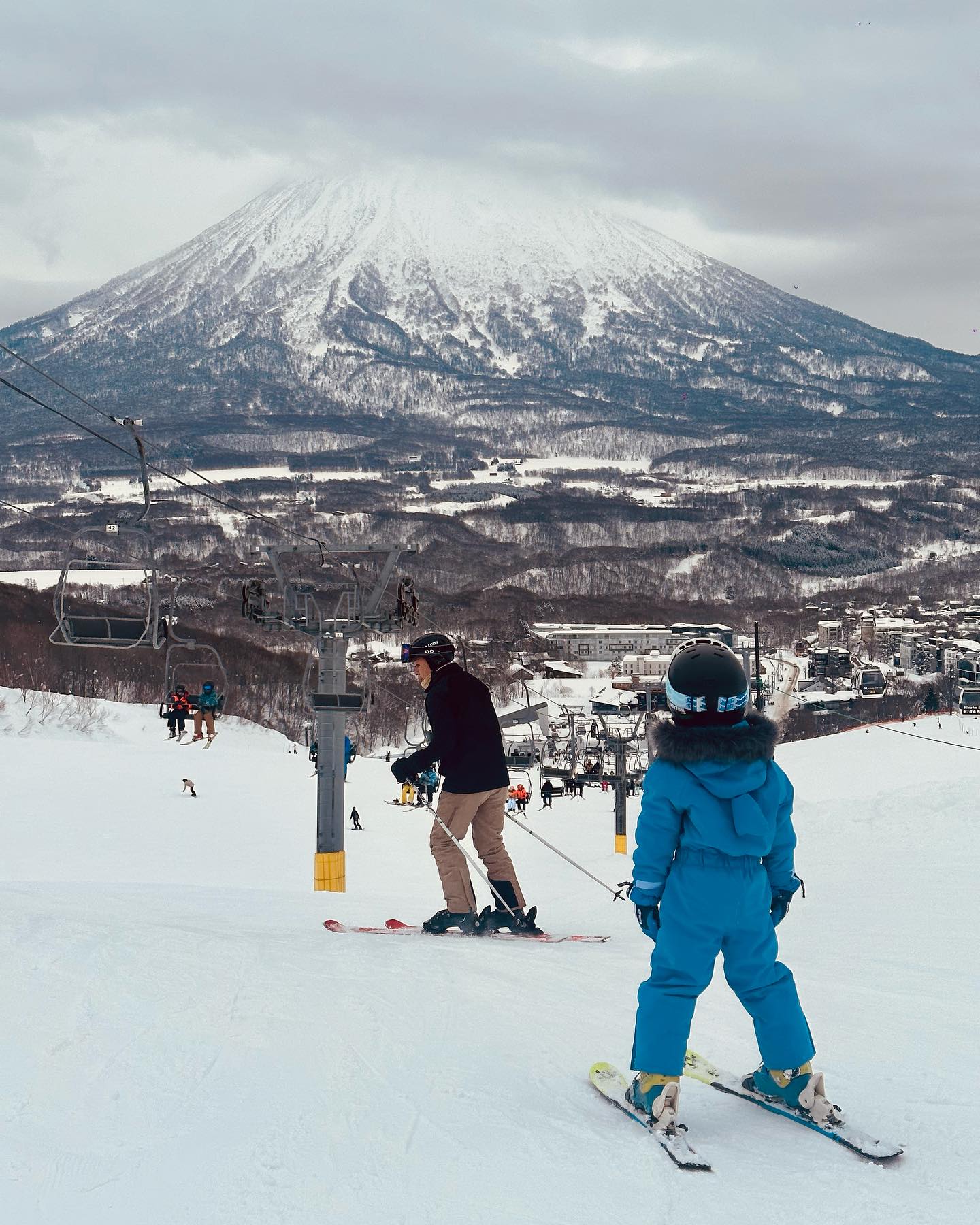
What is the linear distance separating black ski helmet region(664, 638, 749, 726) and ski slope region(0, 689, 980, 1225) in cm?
107

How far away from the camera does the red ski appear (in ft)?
17.8

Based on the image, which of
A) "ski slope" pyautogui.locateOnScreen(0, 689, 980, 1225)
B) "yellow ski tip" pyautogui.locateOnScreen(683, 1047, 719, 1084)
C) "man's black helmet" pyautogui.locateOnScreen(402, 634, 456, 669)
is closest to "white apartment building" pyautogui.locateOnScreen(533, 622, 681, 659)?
"man's black helmet" pyautogui.locateOnScreen(402, 634, 456, 669)

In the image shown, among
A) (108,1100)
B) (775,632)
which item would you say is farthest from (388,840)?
(775,632)

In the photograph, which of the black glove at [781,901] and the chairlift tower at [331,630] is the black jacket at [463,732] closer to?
the black glove at [781,901]

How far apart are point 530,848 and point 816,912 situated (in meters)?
8.86


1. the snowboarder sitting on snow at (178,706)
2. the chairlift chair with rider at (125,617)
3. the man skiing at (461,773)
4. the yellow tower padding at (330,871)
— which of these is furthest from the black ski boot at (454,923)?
the snowboarder sitting on snow at (178,706)

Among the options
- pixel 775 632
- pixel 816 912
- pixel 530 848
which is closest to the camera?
pixel 816 912

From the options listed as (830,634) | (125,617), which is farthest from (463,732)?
(830,634)

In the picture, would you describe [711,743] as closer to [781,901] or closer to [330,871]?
[781,901]

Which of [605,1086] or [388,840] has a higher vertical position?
[605,1086]

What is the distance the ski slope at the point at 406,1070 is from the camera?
256 centimetres

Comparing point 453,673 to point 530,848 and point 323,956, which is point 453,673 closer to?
point 323,956

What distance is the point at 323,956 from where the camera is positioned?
4.40 metres

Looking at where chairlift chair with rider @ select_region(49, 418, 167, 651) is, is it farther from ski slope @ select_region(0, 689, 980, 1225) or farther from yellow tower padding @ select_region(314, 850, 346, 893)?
yellow tower padding @ select_region(314, 850, 346, 893)
